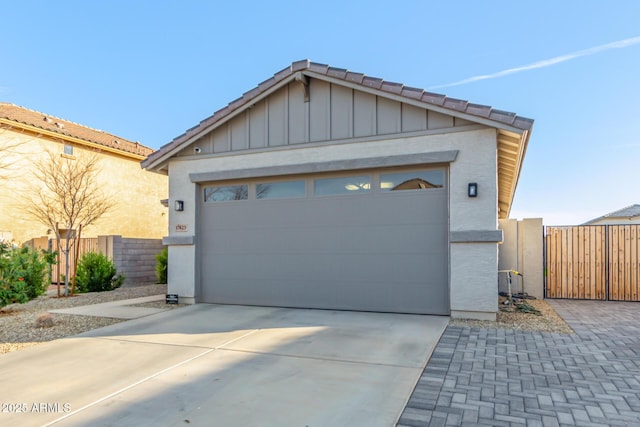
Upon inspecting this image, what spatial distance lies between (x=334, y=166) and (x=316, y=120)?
110cm

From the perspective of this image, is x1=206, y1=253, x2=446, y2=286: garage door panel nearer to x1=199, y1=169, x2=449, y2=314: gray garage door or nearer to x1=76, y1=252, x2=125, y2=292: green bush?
x1=199, y1=169, x2=449, y2=314: gray garage door

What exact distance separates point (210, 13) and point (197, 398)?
11.5m

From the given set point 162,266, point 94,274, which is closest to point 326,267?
point 162,266

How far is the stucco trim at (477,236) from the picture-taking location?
644 cm

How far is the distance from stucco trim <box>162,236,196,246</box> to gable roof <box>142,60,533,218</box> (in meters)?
1.85

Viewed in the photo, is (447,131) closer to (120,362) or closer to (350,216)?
(350,216)

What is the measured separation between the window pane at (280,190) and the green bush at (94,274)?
21.6 feet

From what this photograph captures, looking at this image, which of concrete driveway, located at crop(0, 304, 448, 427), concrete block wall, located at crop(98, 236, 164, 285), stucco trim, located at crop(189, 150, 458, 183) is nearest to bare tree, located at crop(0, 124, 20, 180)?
concrete driveway, located at crop(0, 304, 448, 427)

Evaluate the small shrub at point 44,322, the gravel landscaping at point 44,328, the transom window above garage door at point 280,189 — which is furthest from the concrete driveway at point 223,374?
the transom window above garage door at point 280,189

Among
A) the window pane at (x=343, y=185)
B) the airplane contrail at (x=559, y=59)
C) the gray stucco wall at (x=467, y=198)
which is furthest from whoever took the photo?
the airplane contrail at (x=559, y=59)

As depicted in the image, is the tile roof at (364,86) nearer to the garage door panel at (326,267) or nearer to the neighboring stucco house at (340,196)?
the neighboring stucco house at (340,196)

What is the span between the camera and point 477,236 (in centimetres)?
654

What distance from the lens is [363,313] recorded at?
7238mm

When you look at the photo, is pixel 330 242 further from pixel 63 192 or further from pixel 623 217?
pixel 623 217
